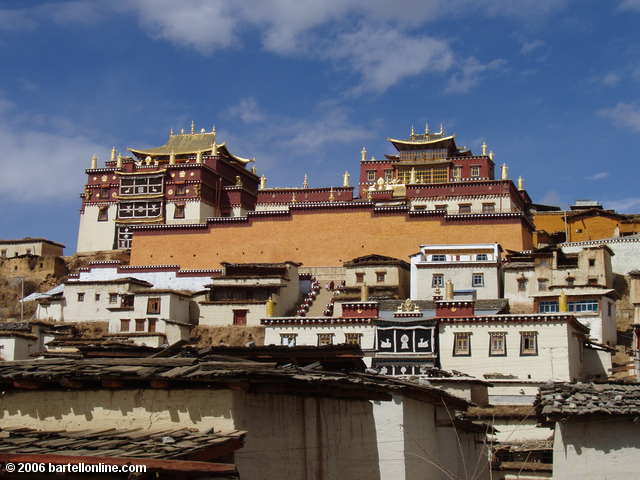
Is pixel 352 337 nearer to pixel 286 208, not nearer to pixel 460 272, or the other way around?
pixel 460 272

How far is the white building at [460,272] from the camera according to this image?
43.2 meters

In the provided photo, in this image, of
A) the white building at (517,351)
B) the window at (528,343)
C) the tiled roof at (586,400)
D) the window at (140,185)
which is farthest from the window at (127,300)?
the tiled roof at (586,400)

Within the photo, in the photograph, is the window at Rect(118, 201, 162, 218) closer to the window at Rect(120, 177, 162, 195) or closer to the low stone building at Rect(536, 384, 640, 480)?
the window at Rect(120, 177, 162, 195)

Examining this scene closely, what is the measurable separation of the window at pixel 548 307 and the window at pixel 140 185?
29.9 meters

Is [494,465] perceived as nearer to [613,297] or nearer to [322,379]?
[322,379]

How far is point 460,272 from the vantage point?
4381 centimetres

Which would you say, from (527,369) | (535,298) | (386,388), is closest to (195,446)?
(386,388)

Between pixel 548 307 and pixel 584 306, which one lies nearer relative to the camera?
pixel 584 306

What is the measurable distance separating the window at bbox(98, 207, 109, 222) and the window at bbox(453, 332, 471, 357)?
33.4 m

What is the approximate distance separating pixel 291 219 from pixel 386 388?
4130 cm

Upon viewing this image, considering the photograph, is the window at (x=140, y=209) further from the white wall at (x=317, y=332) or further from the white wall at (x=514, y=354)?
the white wall at (x=514, y=354)

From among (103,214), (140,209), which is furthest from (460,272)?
(103,214)

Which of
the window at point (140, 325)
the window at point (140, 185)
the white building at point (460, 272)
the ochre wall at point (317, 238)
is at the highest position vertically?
the window at point (140, 185)

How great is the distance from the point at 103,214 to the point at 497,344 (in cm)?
3511
